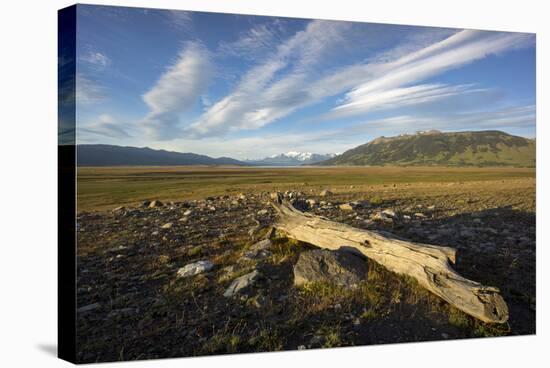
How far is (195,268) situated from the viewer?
24.2 ft

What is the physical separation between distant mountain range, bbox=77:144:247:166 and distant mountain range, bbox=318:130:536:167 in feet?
11.5

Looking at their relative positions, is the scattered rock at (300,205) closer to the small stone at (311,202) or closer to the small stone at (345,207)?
the small stone at (311,202)

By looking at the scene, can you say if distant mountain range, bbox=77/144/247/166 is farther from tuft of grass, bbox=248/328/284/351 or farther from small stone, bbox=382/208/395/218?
small stone, bbox=382/208/395/218

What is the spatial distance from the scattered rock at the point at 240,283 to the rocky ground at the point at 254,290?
2 centimetres

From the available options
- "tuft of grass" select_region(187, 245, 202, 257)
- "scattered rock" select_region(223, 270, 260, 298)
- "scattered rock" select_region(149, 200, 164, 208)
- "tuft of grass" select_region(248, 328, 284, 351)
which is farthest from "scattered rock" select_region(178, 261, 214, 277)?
"scattered rock" select_region(149, 200, 164, 208)

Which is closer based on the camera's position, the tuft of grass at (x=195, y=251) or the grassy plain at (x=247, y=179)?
the tuft of grass at (x=195, y=251)

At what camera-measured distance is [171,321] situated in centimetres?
594

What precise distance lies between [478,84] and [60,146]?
10.1 metres

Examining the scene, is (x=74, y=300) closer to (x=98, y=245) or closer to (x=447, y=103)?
(x=98, y=245)

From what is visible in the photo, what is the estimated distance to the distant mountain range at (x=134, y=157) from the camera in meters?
6.23

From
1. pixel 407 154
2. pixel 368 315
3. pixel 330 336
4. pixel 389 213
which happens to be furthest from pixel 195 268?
pixel 407 154

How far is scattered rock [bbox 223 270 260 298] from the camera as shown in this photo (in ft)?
21.6

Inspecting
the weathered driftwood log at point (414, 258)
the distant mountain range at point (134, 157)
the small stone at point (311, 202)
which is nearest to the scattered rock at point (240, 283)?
the weathered driftwood log at point (414, 258)

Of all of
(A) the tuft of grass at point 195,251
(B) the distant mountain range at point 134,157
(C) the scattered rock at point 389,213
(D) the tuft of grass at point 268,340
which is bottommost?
(D) the tuft of grass at point 268,340
